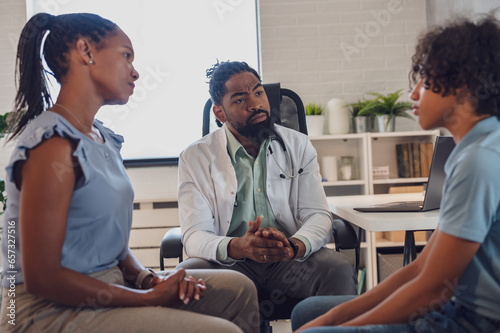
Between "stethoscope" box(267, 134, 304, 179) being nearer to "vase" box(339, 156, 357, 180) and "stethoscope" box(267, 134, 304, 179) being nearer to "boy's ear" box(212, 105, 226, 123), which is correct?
"boy's ear" box(212, 105, 226, 123)

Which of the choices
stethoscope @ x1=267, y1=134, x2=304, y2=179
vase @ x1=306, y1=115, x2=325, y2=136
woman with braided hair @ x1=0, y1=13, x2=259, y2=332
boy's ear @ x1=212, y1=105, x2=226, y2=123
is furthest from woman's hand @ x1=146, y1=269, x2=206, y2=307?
vase @ x1=306, y1=115, x2=325, y2=136

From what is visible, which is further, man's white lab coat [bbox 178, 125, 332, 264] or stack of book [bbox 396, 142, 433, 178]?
stack of book [bbox 396, 142, 433, 178]

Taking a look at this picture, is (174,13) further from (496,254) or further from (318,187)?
(496,254)

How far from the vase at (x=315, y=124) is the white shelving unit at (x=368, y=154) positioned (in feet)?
0.19

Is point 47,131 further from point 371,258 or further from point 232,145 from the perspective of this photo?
point 371,258

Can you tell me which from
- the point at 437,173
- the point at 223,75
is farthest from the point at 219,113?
the point at 437,173

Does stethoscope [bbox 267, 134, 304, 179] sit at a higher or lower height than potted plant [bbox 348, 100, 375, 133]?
lower

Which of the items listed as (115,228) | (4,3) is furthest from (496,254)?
(4,3)

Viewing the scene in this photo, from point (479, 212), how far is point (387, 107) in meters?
2.77

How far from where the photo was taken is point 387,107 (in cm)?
340

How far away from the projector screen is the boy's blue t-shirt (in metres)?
2.95

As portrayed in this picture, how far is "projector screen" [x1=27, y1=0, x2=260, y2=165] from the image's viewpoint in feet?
11.8

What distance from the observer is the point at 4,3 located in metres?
3.55

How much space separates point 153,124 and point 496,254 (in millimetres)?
3102
